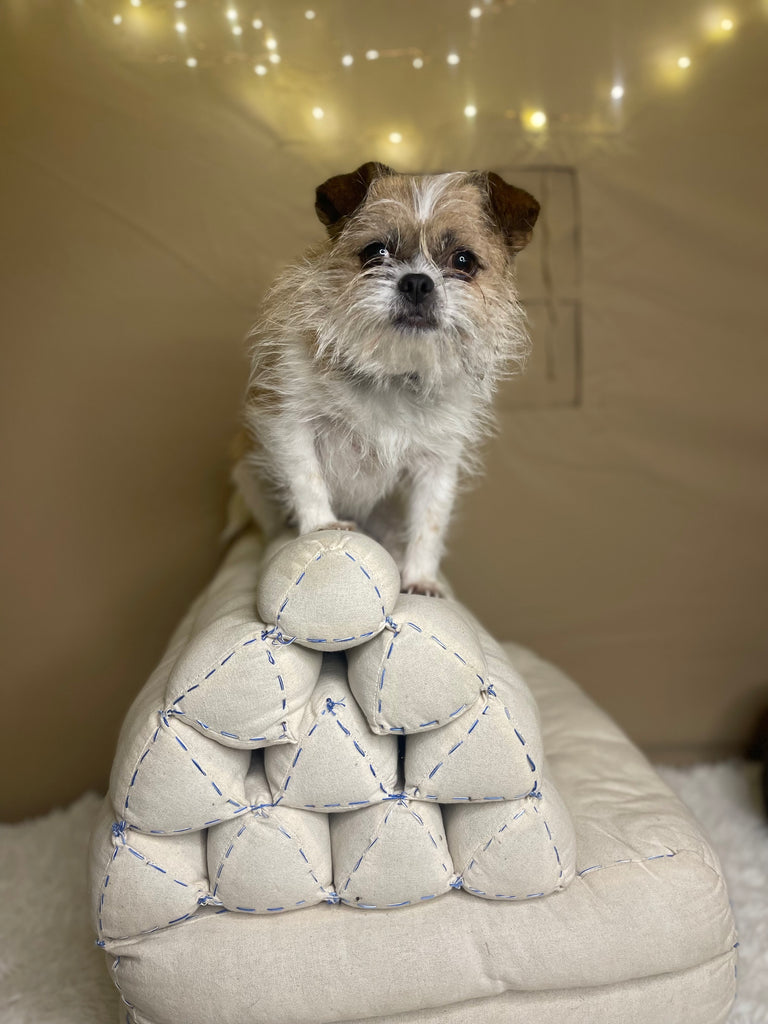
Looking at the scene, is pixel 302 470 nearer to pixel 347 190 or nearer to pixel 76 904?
pixel 347 190

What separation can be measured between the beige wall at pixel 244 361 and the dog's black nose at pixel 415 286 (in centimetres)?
84

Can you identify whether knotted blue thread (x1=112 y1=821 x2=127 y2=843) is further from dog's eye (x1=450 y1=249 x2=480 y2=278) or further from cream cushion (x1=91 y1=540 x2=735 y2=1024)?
dog's eye (x1=450 y1=249 x2=480 y2=278)

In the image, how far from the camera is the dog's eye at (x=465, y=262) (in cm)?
118

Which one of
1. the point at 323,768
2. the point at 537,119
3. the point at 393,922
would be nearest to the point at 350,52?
the point at 537,119

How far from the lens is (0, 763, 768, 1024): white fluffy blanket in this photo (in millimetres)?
1310

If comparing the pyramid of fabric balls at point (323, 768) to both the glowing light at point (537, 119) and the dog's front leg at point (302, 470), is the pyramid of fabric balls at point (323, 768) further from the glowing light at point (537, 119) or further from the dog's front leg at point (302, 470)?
the glowing light at point (537, 119)

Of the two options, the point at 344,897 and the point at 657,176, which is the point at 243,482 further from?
the point at 657,176

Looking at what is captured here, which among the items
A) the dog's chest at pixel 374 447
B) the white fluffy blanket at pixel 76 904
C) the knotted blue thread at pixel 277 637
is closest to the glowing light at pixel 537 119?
the dog's chest at pixel 374 447

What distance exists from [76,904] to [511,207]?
1600 mm

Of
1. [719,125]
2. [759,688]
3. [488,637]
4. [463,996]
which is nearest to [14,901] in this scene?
[463,996]

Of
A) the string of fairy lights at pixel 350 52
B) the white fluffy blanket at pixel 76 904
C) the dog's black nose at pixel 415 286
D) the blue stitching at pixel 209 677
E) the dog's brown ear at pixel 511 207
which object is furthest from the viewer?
the string of fairy lights at pixel 350 52

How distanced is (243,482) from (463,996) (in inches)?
38.3

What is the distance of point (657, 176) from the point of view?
6.21 ft

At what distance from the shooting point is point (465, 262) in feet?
3.92
